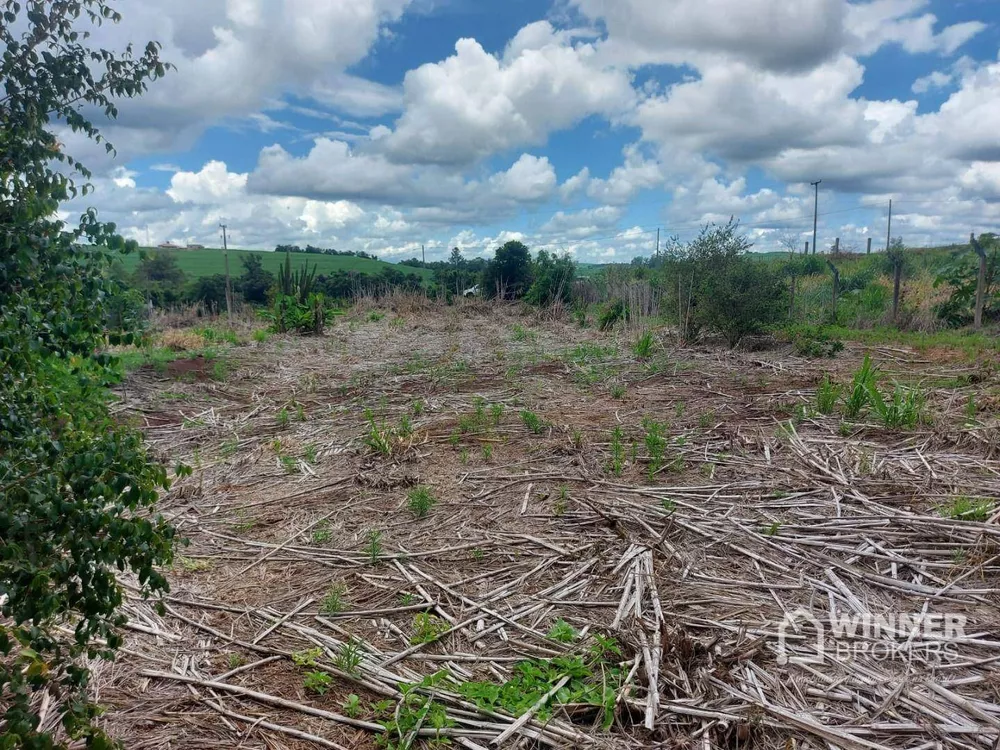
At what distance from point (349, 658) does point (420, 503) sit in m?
1.62

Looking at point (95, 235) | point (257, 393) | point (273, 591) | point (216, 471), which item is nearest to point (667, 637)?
point (273, 591)

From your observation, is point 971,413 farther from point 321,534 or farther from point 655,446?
point 321,534

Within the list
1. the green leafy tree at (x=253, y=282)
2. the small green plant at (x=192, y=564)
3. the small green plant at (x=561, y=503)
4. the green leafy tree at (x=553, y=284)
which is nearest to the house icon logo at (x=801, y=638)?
the small green plant at (x=561, y=503)

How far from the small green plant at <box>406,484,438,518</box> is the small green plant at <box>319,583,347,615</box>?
0.92 meters

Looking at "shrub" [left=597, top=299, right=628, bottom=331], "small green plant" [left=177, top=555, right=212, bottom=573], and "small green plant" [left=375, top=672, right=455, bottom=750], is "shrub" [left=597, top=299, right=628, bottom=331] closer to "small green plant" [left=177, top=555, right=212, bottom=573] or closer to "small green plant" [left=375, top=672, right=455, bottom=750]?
"small green plant" [left=177, top=555, right=212, bottom=573]

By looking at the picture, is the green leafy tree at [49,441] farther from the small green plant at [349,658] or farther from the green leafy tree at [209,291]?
the green leafy tree at [209,291]

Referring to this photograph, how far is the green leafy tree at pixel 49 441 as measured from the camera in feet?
4.87

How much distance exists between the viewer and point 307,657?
9.43 feet

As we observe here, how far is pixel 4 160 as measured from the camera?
1.65 m

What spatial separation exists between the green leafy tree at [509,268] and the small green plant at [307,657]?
20774 millimetres

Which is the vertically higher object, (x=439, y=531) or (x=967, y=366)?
(x=967, y=366)

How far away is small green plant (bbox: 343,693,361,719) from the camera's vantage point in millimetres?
2533

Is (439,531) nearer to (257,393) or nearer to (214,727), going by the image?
(214,727)

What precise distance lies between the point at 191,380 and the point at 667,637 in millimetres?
7938
